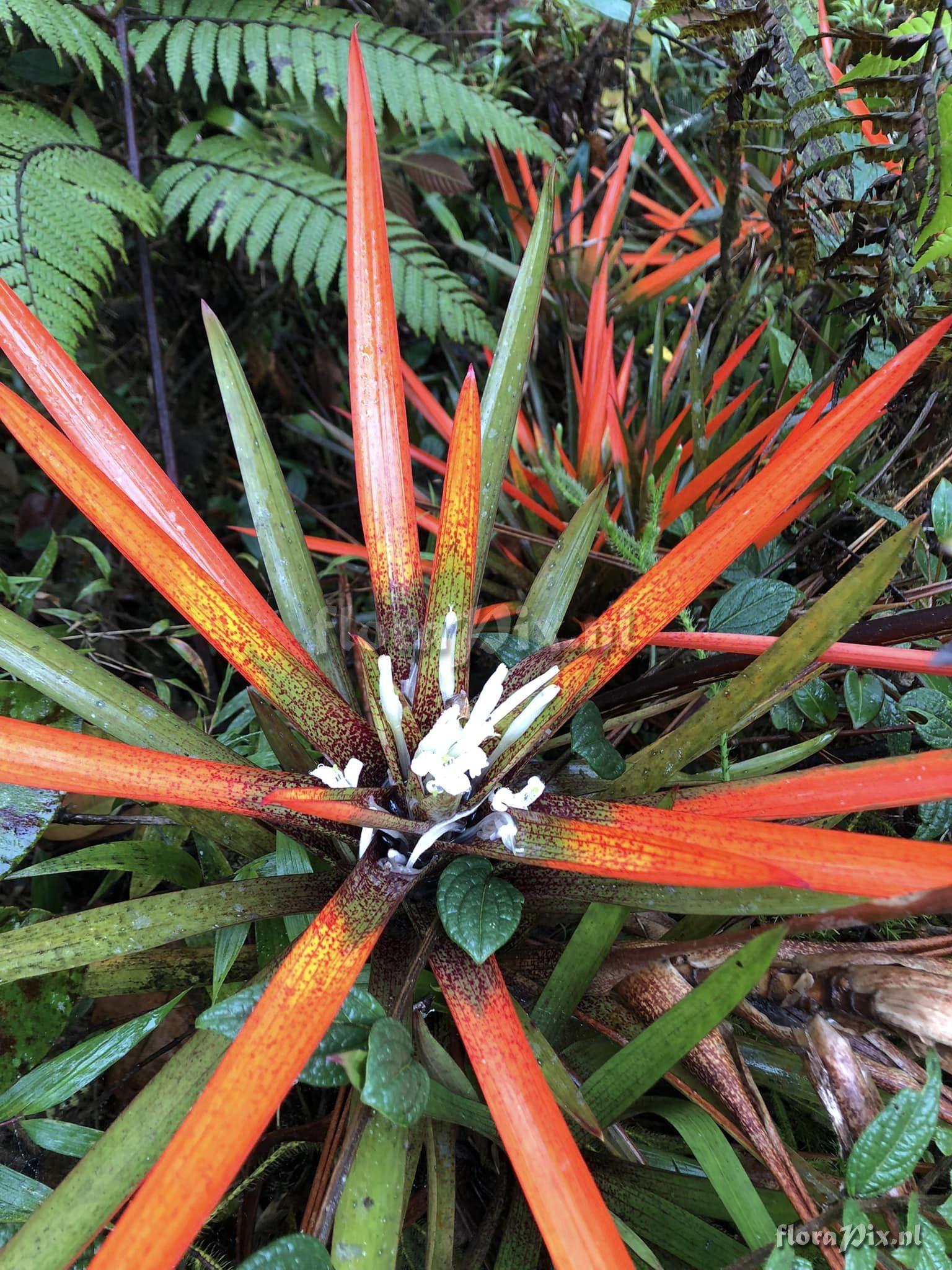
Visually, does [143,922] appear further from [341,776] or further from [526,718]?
[526,718]

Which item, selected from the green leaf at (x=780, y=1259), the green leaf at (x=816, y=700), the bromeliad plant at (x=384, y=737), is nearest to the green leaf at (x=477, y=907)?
the bromeliad plant at (x=384, y=737)

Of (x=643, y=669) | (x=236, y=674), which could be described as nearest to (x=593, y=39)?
(x=643, y=669)

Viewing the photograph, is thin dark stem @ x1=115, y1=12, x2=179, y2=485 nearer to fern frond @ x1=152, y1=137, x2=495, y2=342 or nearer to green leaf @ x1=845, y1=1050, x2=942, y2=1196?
fern frond @ x1=152, y1=137, x2=495, y2=342

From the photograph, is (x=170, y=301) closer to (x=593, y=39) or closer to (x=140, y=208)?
(x=140, y=208)

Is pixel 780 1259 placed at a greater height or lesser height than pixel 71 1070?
greater

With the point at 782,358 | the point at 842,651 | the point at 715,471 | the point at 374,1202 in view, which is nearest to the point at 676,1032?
the point at 374,1202
